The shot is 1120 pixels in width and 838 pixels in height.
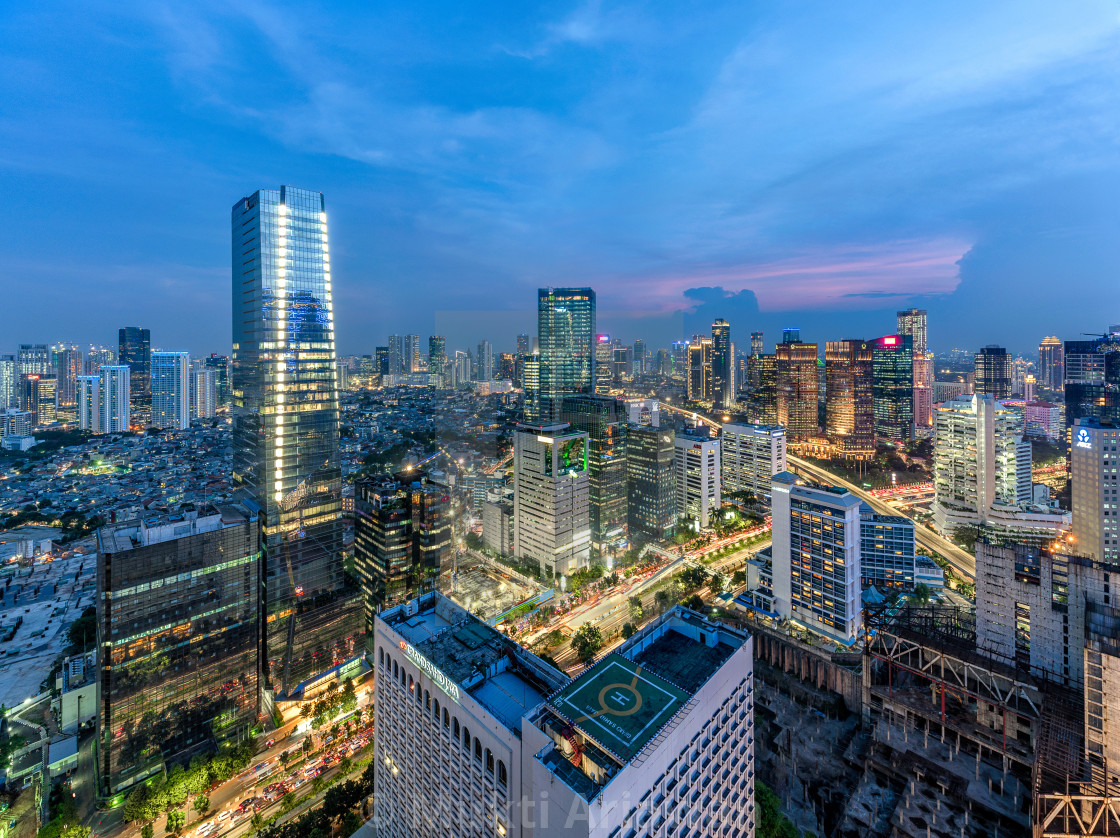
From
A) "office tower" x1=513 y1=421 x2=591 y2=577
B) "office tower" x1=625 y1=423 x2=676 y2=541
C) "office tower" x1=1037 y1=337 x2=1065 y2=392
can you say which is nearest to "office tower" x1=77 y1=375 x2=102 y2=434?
"office tower" x1=513 y1=421 x2=591 y2=577

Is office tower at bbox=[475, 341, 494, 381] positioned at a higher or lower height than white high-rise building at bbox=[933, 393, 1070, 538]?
higher

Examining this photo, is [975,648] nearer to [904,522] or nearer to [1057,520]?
[904,522]

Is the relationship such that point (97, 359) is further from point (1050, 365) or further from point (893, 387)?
point (1050, 365)

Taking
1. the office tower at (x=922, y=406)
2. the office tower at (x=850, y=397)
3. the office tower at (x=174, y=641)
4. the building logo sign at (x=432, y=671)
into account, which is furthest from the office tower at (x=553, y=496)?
the office tower at (x=922, y=406)

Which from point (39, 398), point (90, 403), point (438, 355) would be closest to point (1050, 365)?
point (438, 355)

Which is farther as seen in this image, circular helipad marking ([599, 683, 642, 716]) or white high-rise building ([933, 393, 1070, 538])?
white high-rise building ([933, 393, 1070, 538])

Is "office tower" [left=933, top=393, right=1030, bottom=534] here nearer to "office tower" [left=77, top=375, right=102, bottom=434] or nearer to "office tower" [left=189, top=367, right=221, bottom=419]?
"office tower" [left=189, top=367, right=221, bottom=419]

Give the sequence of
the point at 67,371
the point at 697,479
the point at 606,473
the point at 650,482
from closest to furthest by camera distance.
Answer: the point at 606,473 → the point at 650,482 → the point at 697,479 → the point at 67,371

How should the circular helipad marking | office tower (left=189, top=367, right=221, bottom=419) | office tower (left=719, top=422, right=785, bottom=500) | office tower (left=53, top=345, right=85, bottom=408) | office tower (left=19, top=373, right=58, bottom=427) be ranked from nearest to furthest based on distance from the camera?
the circular helipad marking
office tower (left=719, top=422, right=785, bottom=500)
office tower (left=19, top=373, right=58, bottom=427)
office tower (left=53, top=345, right=85, bottom=408)
office tower (left=189, top=367, right=221, bottom=419)
